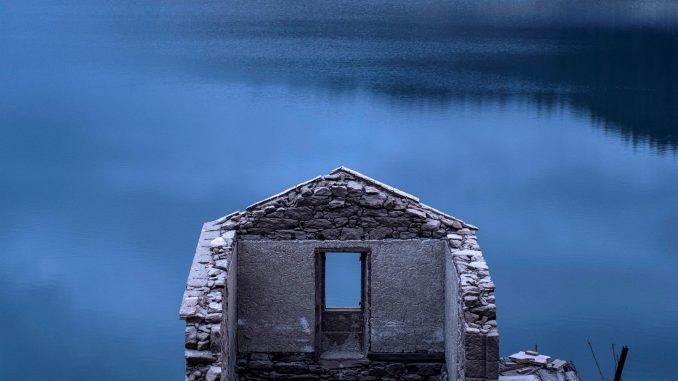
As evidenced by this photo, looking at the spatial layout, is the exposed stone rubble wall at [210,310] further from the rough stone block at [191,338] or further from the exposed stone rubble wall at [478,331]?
the exposed stone rubble wall at [478,331]

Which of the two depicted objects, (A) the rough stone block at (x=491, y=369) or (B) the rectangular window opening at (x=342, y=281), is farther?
(B) the rectangular window opening at (x=342, y=281)

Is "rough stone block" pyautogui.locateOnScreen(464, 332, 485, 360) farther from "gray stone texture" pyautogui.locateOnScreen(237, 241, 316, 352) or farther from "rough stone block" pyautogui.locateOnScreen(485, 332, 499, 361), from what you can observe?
"gray stone texture" pyautogui.locateOnScreen(237, 241, 316, 352)

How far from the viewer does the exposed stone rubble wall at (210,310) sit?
1093cm

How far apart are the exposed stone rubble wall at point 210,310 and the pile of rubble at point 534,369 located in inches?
207

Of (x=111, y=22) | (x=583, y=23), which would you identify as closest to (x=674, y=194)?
(x=583, y=23)

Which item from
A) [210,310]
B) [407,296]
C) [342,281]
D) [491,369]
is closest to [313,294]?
[407,296]

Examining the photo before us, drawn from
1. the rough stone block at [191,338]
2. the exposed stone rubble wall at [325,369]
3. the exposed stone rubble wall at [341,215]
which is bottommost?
the exposed stone rubble wall at [325,369]

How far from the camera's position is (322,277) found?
14203mm

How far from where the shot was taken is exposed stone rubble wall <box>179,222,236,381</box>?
10930 millimetres

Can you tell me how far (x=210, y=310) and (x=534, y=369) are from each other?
7199 mm

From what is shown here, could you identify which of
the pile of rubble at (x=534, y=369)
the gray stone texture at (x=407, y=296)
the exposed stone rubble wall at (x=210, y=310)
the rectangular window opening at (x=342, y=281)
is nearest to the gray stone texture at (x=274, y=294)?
the exposed stone rubble wall at (x=210, y=310)

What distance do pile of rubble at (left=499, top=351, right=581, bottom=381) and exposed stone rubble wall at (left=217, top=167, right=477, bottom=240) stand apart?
12.2ft

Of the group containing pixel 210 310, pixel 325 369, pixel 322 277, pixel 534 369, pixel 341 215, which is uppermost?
pixel 341 215

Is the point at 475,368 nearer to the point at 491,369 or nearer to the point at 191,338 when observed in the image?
the point at 491,369
